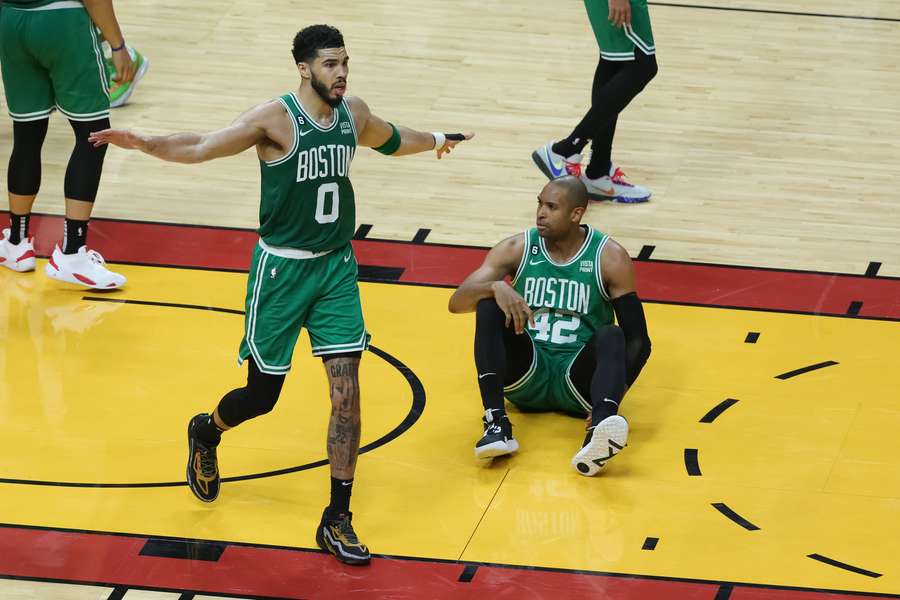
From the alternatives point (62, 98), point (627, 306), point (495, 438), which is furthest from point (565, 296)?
point (62, 98)

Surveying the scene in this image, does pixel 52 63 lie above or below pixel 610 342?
above

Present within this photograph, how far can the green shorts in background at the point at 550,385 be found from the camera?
245 inches

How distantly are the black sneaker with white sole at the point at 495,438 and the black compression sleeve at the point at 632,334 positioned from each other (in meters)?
0.51

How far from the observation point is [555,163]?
8.48 meters

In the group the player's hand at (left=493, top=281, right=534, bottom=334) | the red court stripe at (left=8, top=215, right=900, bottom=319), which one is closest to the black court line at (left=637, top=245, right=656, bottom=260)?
the red court stripe at (left=8, top=215, right=900, bottom=319)

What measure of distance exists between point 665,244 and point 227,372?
8.29 ft

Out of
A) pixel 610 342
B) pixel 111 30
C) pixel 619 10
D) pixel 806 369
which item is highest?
pixel 619 10

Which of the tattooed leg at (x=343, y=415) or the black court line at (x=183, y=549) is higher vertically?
the tattooed leg at (x=343, y=415)

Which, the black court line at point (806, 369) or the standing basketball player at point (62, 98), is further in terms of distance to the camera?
the standing basketball player at point (62, 98)

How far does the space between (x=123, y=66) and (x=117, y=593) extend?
304 cm

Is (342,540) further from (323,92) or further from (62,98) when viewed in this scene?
(62,98)

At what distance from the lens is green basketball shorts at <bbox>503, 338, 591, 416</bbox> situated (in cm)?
622

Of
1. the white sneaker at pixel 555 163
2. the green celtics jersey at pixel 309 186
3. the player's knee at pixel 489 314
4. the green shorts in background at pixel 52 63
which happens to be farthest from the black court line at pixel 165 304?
the white sneaker at pixel 555 163

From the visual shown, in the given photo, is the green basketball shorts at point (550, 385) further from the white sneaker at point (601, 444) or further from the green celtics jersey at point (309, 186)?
the green celtics jersey at point (309, 186)
